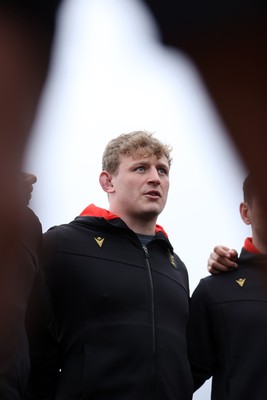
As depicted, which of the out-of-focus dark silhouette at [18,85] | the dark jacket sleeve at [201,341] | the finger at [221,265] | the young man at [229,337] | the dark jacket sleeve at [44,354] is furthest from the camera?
the finger at [221,265]

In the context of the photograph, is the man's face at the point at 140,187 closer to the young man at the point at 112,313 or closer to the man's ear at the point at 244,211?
the young man at the point at 112,313

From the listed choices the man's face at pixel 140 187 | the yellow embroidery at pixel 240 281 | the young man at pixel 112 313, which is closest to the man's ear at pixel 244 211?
the young man at pixel 112 313

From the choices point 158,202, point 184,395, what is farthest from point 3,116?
point 158,202

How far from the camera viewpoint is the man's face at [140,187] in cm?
281

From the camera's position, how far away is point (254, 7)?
0.34m

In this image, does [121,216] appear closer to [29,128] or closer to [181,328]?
[181,328]

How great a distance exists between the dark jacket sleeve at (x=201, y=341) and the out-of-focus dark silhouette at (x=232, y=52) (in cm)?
257

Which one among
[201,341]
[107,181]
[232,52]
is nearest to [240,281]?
[201,341]

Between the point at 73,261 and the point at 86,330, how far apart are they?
332 mm

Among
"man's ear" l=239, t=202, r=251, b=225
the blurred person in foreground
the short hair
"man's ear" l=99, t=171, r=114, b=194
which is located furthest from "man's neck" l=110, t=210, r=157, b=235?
"man's ear" l=239, t=202, r=251, b=225

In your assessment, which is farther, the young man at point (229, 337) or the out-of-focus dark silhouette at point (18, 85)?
the young man at point (229, 337)

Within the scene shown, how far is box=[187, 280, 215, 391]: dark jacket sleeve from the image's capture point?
9.11ft

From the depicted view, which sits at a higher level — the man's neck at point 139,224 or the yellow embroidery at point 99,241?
the man's neck at point 139,224

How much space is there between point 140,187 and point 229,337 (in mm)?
862
